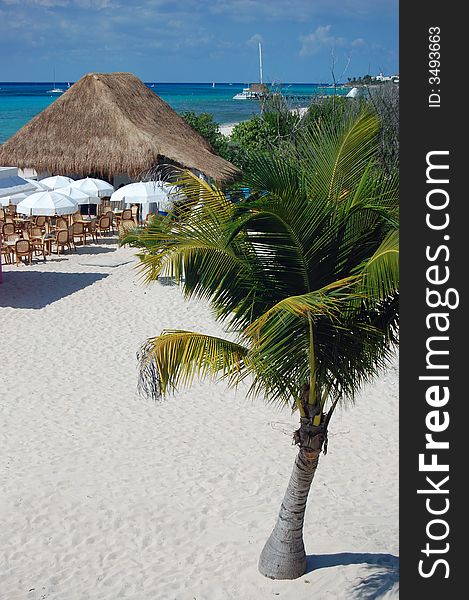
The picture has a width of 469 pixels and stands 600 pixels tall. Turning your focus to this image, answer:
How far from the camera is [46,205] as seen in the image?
18766 mm

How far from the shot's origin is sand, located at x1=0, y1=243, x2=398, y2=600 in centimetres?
643

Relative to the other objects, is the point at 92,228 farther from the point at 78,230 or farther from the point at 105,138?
the point at 105,138

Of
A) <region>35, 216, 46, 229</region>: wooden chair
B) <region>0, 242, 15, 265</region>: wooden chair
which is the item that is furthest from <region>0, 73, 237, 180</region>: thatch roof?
<region>0, 242, 15, 265</region>: wooden chair

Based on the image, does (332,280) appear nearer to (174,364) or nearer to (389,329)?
(389,329)

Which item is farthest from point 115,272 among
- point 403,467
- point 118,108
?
point 403,467

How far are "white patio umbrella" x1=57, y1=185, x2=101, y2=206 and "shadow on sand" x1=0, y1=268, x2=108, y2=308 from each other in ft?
11.5

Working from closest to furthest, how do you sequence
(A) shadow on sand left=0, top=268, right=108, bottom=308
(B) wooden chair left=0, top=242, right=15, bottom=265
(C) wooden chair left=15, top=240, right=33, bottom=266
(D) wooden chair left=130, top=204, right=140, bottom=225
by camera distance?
(A) shadow on sand left=0, top=268, right=108, bottom=308, (C) wooden chair left=15, top=240, right=33, bottom=266, (B) wooden chair left=0, top=242, right=15, bottom=265, (D) wooden chair left=130, top=204, right=140, bottom=225

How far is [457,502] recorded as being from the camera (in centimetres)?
402

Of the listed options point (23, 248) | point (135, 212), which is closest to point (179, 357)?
point (23, 248)

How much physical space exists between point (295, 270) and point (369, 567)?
8.20 ft

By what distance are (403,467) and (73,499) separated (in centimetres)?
449

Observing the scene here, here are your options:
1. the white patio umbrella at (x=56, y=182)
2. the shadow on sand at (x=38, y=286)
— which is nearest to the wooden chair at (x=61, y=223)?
the shadow on sand at (x=38, y=286)

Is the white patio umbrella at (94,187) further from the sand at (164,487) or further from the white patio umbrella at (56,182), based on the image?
the sand at (164,487)

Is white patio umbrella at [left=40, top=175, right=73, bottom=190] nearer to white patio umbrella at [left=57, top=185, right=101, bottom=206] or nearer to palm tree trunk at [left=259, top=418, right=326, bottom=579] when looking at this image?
white patio umbrella at [left=57, top=185, right=101, bottom=206]
